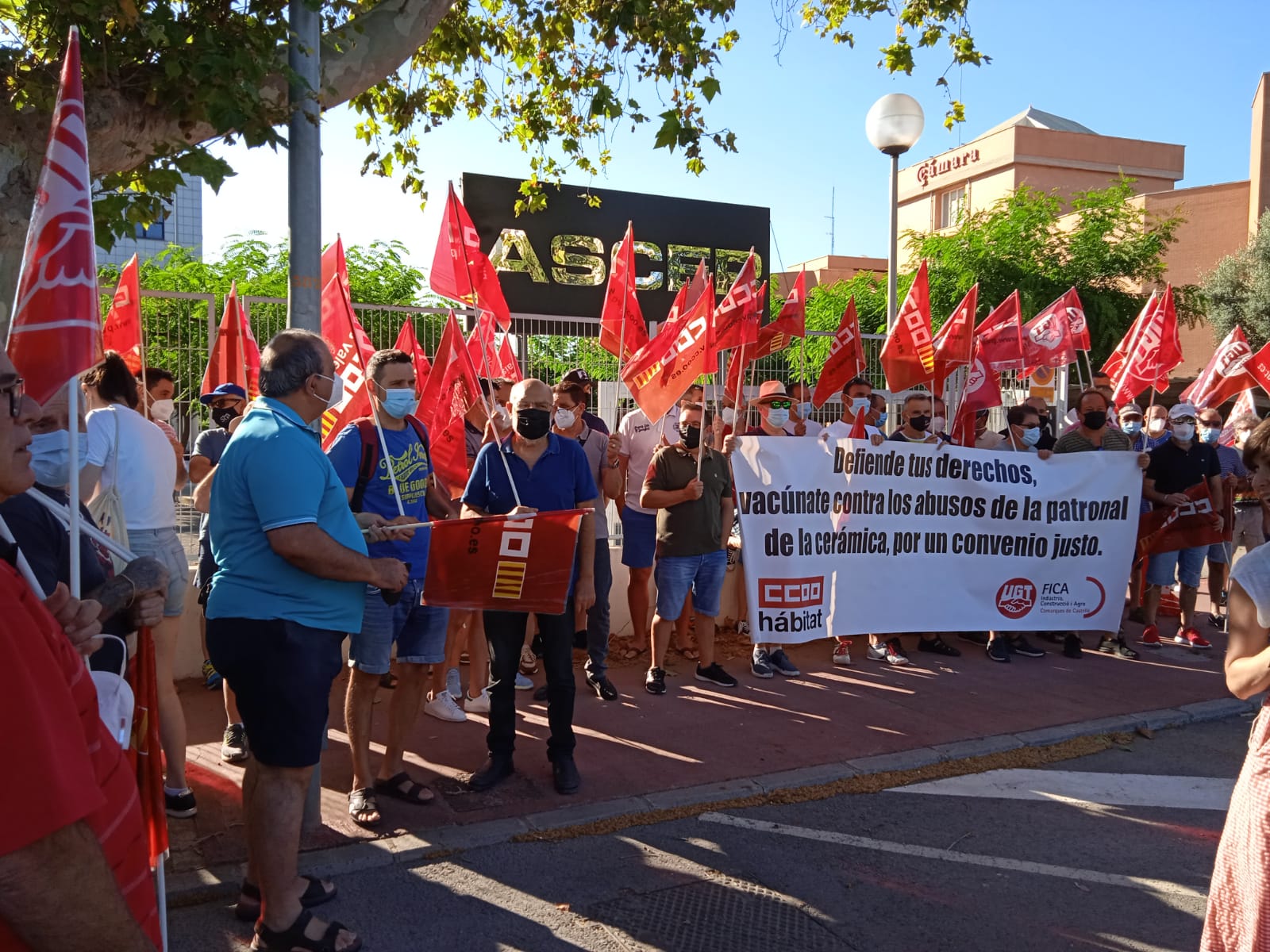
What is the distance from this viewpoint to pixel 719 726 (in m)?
6.31

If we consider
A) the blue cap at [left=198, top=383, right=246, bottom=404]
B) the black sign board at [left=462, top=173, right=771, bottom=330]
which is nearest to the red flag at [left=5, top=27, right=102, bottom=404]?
the blue cap at [left=198, top=383, right=246, bottom=404]

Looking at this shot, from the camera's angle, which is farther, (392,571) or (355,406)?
(355,406)

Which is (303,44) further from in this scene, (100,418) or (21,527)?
(21,527)

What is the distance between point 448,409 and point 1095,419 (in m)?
5.69

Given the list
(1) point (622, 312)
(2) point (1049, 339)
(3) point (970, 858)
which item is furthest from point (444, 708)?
(2) point (1049, 339)

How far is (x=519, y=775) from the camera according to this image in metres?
Result: 5.32

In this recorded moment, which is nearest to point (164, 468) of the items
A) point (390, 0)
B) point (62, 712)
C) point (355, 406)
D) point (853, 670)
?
point (355, 406)

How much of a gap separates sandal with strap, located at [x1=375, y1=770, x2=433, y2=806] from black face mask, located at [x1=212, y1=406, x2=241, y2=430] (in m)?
2.83

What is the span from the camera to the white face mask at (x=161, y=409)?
6898 mm

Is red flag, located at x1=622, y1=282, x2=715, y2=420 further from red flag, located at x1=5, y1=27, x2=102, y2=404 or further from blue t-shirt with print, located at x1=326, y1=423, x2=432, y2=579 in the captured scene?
red flag, located at x1=5, y1=27, x2=102, y2=404

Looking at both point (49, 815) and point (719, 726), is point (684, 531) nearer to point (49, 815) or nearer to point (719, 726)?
point (719, 726)

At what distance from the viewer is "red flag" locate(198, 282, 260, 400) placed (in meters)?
7.41

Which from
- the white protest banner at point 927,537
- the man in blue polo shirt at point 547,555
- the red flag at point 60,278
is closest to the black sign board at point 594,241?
the white protest banner at point 927,537

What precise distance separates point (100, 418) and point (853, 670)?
5665 mm
